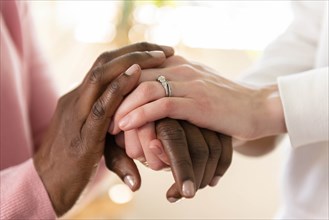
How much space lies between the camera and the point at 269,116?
786mm

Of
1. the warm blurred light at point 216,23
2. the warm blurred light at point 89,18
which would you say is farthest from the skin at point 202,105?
the warm blurred light at point 89,18

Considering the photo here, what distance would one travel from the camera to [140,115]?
0.73m

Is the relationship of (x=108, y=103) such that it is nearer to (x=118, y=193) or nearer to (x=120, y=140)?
(x=120, y=140)

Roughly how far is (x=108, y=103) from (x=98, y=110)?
16mm

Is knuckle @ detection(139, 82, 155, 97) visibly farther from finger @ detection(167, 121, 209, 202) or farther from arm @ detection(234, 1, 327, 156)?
arm @ detection(234, 1, 327, 156)

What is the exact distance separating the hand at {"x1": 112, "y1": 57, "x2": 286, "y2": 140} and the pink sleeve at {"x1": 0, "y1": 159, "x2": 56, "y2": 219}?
0.15 m

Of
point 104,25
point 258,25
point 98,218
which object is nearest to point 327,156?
point 98,218

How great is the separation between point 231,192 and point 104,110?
0.77 meters

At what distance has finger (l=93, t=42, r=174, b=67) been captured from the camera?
78 cm

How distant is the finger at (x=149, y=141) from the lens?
728mm

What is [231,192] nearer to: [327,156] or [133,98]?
[327,156]

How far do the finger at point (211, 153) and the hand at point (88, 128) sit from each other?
97 millimetres

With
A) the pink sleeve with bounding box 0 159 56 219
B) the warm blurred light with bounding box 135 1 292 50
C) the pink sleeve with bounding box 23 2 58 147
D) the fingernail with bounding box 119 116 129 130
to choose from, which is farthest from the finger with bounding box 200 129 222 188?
the warm blurred light with bounding box 135 1 292 50

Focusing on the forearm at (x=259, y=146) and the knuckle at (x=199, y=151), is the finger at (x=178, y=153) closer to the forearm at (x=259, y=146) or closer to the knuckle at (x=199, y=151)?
the knuckle at (x=199, y=151)
